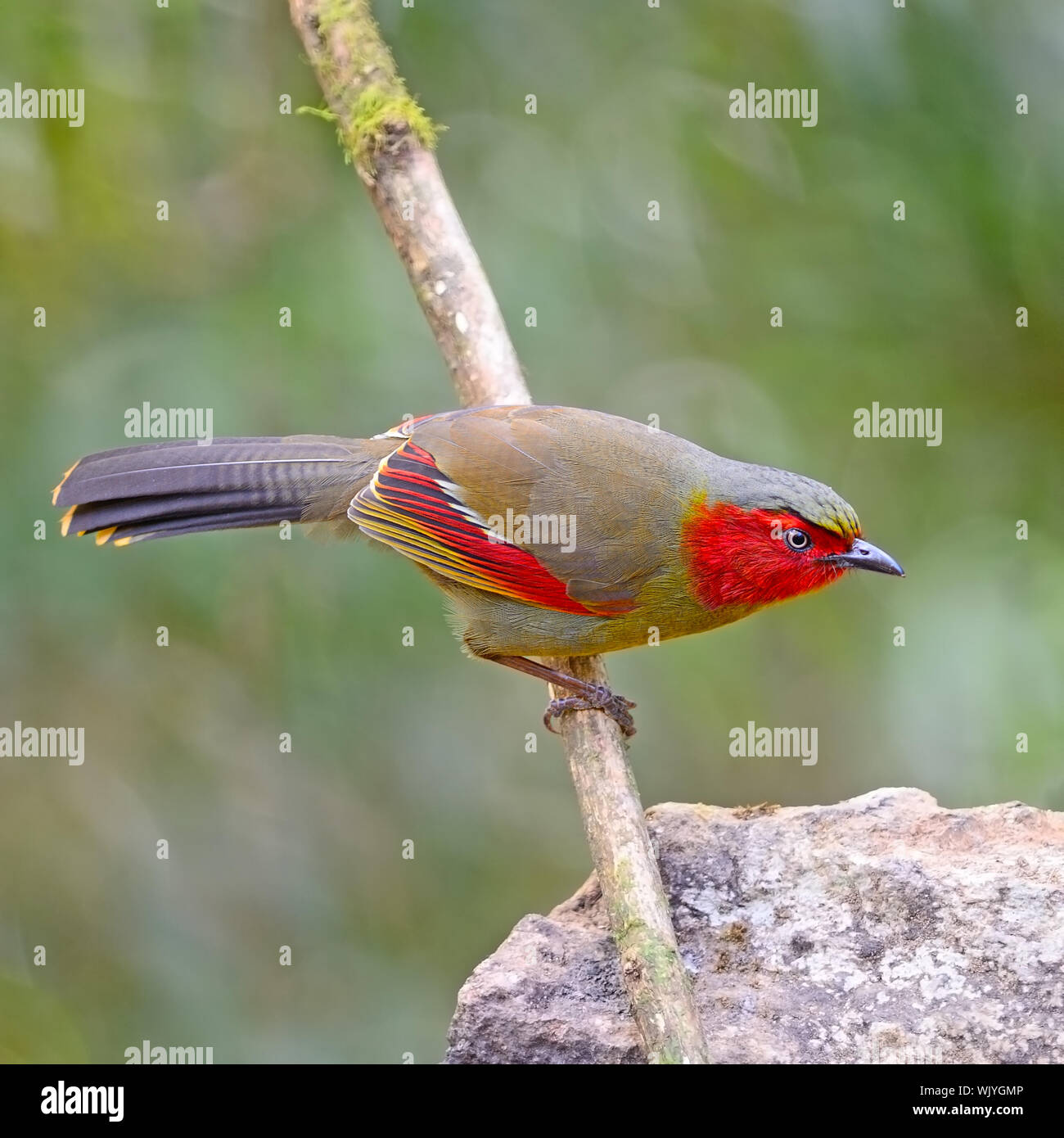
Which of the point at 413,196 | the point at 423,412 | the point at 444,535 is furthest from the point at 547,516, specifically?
the point at 413,196

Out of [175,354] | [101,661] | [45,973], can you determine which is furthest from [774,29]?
[45,973]

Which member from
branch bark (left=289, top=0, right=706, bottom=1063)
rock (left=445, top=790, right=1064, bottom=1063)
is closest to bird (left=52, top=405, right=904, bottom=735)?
branch bark (left=289, top=0, right=706, bottom=1063)

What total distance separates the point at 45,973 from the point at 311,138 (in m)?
3.10

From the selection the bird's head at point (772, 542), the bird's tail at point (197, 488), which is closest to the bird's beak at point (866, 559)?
the bird's head at point (772, 542)

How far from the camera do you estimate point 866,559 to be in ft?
12.3

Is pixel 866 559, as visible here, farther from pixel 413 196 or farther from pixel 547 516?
pixel 413 196

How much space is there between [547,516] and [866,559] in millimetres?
959

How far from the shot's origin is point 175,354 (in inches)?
165

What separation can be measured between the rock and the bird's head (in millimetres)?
711

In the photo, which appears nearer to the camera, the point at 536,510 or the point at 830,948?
the point at 830,948

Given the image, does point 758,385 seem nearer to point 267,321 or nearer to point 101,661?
point 267,321

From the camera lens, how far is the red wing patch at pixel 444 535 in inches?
151

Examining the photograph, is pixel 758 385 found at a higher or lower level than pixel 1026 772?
higher

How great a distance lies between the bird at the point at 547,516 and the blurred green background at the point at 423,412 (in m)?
0.28
